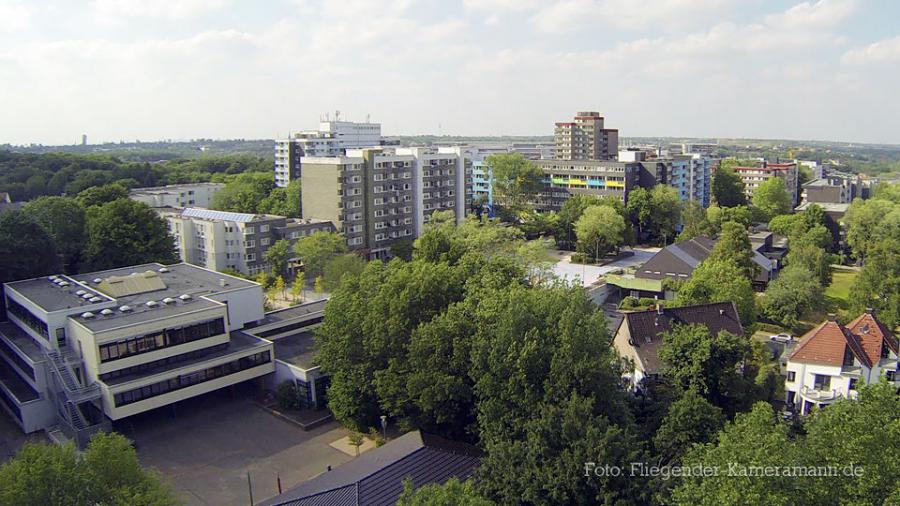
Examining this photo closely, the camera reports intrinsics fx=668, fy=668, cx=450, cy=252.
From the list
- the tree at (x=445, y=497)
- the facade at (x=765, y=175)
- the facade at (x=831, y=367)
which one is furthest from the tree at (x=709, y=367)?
the facade at (x=765, y=175)

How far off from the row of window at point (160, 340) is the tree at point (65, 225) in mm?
14630

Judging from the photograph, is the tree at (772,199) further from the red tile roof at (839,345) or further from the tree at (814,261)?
the red tile roof at (839,345)

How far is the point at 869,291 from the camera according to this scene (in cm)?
2795

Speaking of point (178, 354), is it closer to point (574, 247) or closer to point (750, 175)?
point (574, 247)

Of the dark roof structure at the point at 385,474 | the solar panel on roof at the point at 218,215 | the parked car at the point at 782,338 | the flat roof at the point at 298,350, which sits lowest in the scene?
the parked car at the point at 782,338

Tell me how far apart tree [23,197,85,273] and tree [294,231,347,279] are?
10919 millimetres

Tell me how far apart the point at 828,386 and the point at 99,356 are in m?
21.7

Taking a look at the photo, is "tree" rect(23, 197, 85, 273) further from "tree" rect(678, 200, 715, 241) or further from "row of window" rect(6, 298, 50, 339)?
"tree" rect(678, 200, 715, 241)

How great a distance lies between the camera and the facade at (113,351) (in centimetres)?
1969

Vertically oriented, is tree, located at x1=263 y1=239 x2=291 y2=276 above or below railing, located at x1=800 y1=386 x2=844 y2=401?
above

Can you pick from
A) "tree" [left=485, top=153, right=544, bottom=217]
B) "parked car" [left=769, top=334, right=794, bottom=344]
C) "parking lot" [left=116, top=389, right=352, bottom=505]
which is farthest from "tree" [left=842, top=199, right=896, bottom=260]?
"parking lot" [left=116, top=389, right=352, bottom=505]

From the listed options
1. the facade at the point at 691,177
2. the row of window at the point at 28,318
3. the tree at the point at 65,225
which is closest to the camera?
the row of window at the point at 28,318

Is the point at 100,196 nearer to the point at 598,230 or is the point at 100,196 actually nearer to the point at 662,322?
the point at 598,230

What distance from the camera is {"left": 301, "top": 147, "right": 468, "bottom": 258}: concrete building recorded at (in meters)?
44.2
